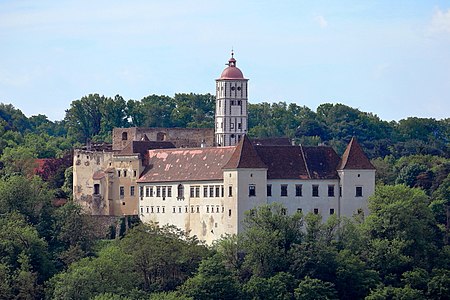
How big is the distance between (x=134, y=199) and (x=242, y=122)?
10.6m

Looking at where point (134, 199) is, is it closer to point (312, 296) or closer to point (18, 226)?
point (18, 226)

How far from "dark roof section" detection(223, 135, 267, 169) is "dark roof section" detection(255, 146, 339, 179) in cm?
96

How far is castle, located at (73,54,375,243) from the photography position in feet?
347

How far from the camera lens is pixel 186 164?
111 metres

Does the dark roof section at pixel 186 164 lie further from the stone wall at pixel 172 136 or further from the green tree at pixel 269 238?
the stone wall at pixel 172 136

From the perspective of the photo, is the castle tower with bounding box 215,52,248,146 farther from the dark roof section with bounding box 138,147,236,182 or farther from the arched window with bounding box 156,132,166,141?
the dark roof section with bounding box 138,147,236,182

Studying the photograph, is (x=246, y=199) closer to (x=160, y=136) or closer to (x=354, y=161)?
(x=354, y=161)

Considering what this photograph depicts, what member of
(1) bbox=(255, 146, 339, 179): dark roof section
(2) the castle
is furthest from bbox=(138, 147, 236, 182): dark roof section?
(1) bbox=(255, 146, 339, 179): dark roof section

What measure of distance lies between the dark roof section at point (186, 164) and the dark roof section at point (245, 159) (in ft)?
4.82

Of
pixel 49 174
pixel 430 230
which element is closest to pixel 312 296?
pixel 430 230

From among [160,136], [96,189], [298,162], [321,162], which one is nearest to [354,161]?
[321,162]

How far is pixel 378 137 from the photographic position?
164500 millimetres

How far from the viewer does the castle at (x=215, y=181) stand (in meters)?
106

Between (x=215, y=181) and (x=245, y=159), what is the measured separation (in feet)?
8.98
